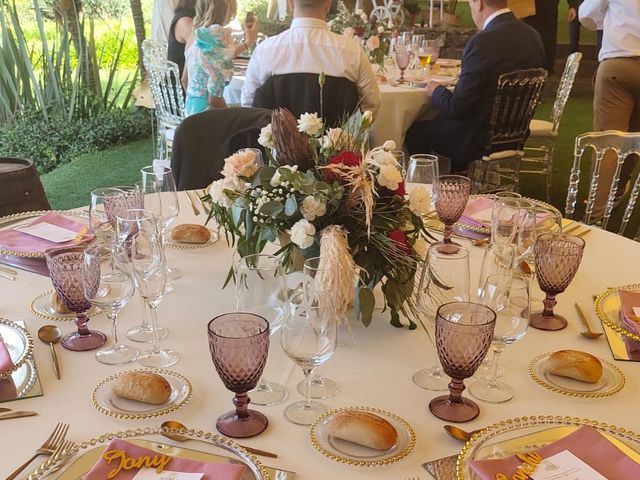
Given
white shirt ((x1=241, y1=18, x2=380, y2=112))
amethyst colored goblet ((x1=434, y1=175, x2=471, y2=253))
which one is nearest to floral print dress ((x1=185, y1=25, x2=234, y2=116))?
white shirt ((x1=241, y1=18, x2=380, y2=112))

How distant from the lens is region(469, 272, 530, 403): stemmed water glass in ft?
3.55

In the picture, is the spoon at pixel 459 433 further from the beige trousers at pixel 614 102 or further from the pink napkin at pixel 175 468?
the beige trousers at pixel 614 102

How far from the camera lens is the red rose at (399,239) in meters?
1.23

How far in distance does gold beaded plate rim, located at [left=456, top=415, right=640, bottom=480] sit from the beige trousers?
3032mm

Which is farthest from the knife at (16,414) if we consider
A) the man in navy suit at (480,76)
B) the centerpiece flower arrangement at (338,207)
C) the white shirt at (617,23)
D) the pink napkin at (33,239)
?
the white shirt at (617,23)

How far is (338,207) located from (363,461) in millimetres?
478

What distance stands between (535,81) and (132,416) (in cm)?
308

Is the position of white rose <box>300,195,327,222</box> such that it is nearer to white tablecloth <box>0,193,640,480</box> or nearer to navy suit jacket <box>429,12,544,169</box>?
white tablecloth <box>0,193,640,480</box>

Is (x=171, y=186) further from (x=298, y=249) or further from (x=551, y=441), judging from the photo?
(x=551, y=441)

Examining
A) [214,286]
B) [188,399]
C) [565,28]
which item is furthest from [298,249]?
[565,28]

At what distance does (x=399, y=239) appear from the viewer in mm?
1237

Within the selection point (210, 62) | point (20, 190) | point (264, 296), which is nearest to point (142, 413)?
point (264, 296)

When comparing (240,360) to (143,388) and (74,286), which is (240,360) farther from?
(74,286)

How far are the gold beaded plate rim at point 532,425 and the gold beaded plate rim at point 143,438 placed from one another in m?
0.27
